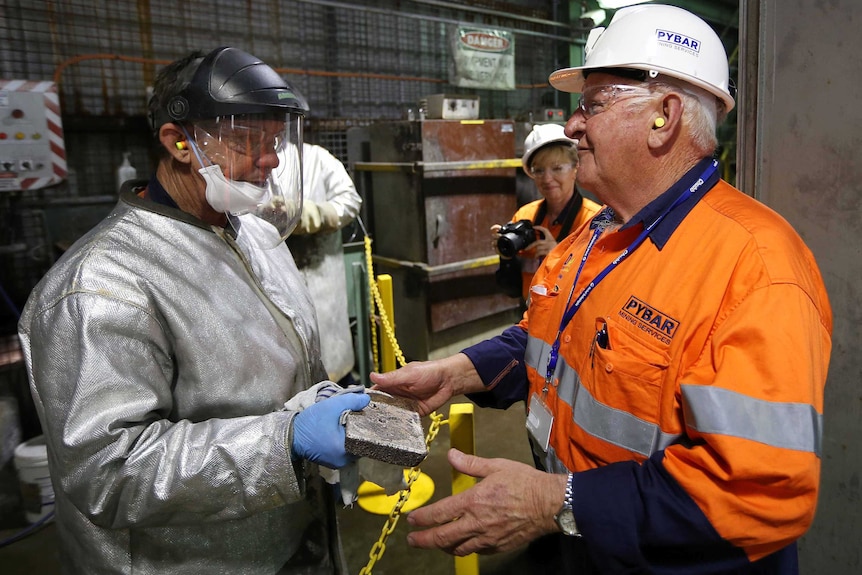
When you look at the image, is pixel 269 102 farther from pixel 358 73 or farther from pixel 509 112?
pixel 509 112

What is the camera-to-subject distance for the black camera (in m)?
3.54

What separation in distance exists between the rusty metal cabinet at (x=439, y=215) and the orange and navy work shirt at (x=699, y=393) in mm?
3357

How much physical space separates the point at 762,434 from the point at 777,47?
4.50 feet

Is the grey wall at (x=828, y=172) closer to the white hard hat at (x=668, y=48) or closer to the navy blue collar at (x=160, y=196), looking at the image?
the white hard hat at (x=668, y=48)

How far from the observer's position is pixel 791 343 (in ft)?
3.56

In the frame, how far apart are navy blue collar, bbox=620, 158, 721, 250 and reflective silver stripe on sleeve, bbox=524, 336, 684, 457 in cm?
40

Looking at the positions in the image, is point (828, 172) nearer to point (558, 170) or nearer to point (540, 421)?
point (540, 421)

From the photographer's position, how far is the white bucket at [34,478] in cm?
330

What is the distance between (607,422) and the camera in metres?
1.33

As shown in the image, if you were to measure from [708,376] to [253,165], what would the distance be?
4.02 feet

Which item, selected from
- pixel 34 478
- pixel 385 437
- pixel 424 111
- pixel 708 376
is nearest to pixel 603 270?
pixel 708 376

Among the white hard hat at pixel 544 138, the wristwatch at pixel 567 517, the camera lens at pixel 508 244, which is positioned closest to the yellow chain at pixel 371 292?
the camera lens at pixel 508 244

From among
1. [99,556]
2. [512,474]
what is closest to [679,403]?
[512,474]

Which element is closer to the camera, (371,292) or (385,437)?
(385,437)
